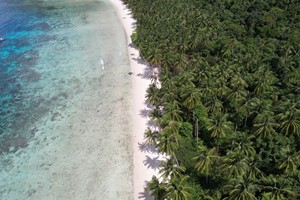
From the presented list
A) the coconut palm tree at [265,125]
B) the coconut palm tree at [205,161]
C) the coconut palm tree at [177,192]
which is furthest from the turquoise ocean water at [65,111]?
the coconut palm tree at [265,125]

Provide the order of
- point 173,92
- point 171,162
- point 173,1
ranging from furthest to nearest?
point 173,1 → point 173,92 → point 171,162

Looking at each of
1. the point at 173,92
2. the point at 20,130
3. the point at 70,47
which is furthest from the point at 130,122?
the point at 70,47

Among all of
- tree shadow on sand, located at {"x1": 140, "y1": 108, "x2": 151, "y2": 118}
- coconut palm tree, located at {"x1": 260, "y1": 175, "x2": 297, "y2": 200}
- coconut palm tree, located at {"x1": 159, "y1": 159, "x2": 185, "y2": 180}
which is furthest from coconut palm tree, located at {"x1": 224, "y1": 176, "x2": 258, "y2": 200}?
tree shadow on sand, located at {"x1": 140, "y1": 108, "x2": 151, "y2": 118}

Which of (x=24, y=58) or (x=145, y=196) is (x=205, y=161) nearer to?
(x=145, y=196)

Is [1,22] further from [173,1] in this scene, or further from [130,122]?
[130,122]

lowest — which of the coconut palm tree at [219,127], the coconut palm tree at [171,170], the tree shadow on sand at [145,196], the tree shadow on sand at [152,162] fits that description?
the tree shadow on sand at [145,196]

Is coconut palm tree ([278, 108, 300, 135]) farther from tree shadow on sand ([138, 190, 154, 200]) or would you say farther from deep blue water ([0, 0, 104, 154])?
deep blue water ([0, 0, 104, 154])

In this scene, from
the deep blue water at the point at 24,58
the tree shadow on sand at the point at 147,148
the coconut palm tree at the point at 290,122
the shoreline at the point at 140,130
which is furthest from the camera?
the deep blue water at the point at 24,58

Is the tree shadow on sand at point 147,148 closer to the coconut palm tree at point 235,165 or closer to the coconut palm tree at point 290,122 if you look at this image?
the coconut palm tree at point 235,165
